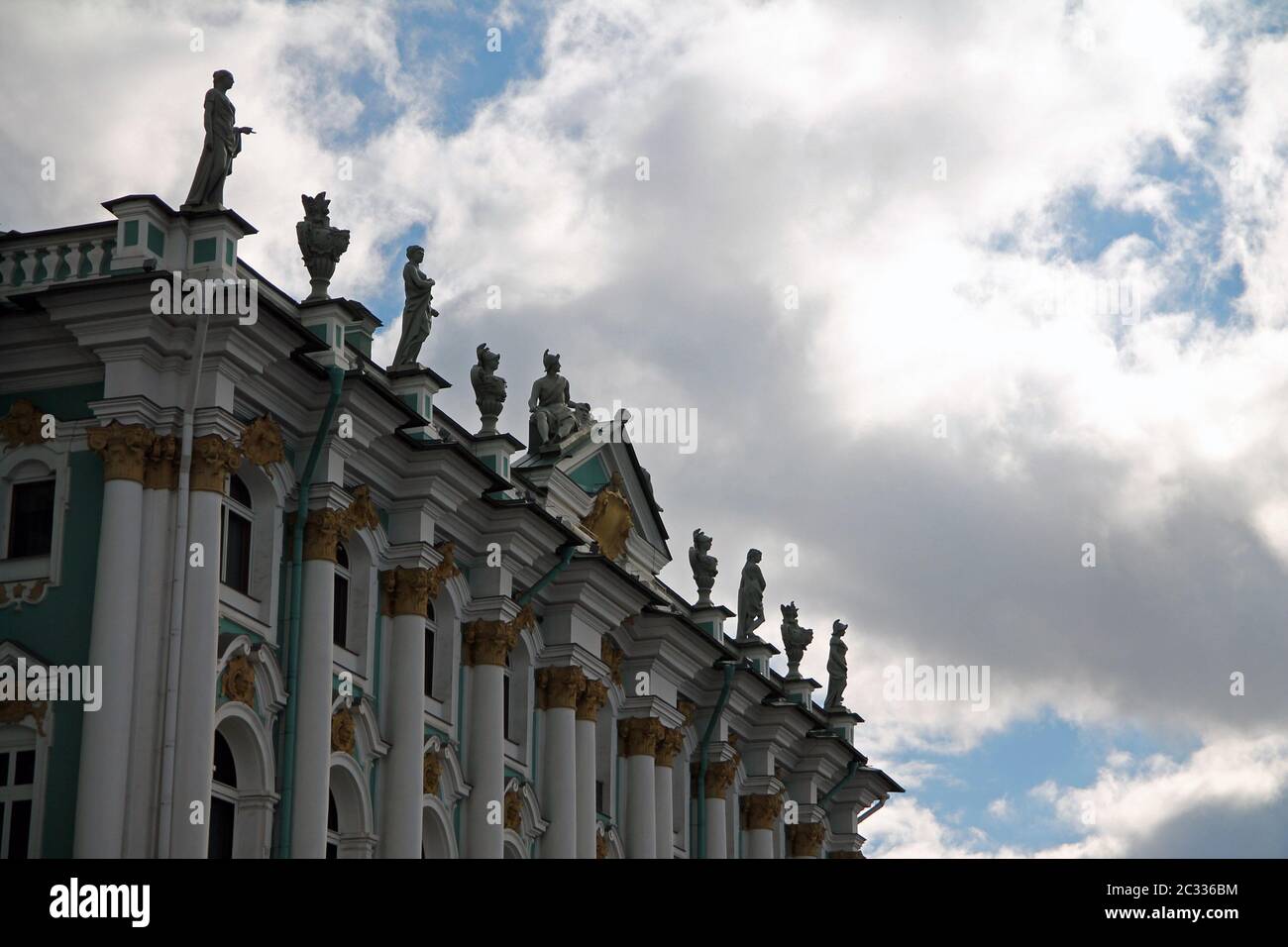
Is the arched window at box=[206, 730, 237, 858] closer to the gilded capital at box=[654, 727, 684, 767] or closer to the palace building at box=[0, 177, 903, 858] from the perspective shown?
the palace building at box=[0, 177, 903, 858]

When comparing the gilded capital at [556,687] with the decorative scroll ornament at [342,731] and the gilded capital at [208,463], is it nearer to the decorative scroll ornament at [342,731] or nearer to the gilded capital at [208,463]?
the decorative scroll ornament at [342,731]

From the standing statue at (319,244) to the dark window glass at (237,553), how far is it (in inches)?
134

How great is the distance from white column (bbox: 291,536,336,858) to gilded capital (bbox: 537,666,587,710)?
7.03m

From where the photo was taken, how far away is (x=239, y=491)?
2719 cm

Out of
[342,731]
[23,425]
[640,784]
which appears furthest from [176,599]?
[640,784]

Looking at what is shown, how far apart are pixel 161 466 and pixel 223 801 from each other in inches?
159

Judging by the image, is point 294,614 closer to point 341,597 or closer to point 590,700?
point 341,597

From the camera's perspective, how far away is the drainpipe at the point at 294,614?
26562 mm

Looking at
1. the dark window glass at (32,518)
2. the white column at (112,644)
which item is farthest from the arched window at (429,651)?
the white column at (112,644)

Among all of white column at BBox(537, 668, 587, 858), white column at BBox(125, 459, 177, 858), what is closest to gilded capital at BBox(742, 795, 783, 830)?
white column at BBox(537, 668, 587, 858)

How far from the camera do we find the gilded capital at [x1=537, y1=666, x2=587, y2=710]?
113 ft
